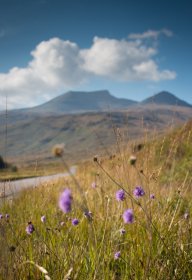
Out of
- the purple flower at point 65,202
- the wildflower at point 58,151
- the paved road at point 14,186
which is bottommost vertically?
the paved road at point 14,186

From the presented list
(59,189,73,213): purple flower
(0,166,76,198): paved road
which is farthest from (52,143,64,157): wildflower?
(0,166,76,198): paved road

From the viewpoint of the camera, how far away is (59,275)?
2.51m

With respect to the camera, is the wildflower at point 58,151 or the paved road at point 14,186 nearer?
the wildflower at point 58,151

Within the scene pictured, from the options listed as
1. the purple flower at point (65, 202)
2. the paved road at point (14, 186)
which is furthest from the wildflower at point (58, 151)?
the paved road at point (14, 186)

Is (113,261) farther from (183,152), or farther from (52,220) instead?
(183,152)

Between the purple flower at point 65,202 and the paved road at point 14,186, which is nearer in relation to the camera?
the purple flower at point 65,202

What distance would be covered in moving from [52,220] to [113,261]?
152cm

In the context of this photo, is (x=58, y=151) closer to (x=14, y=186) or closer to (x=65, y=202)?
(x=65, y=202)

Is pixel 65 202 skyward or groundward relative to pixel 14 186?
skyward

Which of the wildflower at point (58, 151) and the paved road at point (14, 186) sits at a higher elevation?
the wildflower at point (58, 151)

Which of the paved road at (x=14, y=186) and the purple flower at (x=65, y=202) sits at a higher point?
the purple flower at (x=65, y=202)

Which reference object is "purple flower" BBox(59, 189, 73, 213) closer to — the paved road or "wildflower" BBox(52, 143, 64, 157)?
"wildflower" BBox(52, 143, 64, 157)

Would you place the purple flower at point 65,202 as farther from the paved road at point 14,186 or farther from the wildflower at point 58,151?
the paved road at point 14,186

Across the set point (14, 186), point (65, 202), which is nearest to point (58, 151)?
point (65, 202)
